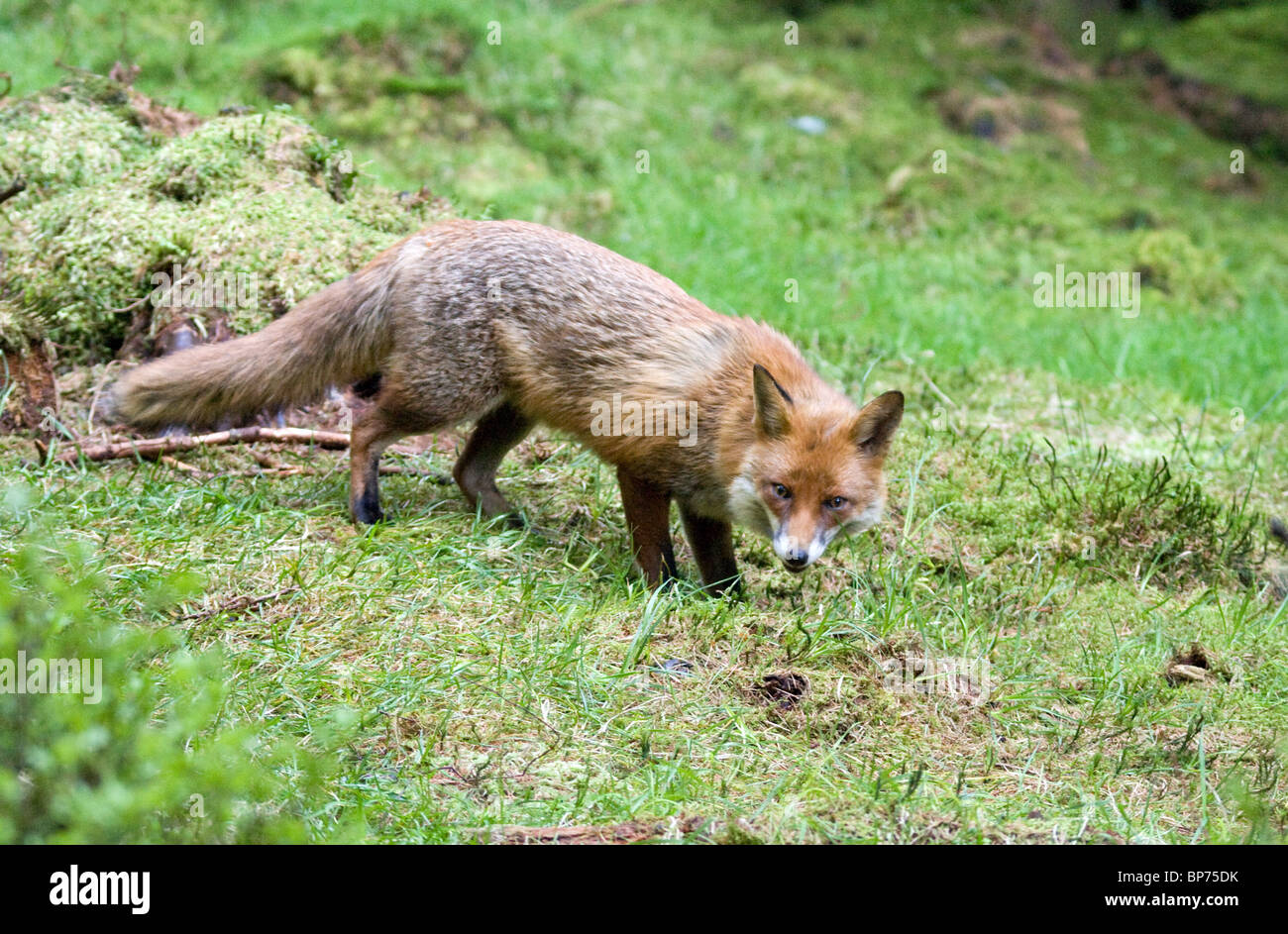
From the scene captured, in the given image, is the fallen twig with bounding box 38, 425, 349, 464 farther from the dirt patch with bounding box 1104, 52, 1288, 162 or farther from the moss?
the dirt patch with bounding box 1104, 52, 1288, 162

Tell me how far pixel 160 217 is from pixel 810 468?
14.9 feet

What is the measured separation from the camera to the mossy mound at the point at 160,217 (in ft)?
22.5

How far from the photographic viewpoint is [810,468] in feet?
16.6

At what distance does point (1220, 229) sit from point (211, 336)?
438 inches

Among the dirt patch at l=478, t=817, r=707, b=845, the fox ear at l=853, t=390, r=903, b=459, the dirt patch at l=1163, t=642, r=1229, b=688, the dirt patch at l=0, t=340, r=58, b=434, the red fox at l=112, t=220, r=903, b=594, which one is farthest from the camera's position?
the dirt patch at l=0, t=340, r=58, b=434

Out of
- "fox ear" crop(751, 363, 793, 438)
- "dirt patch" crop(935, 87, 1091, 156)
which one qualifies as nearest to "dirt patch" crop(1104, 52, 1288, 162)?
"dirt patch" crop(935, 87, 1091, 156)

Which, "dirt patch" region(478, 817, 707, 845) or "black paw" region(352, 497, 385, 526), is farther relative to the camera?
"black paw" region(352, 497, 385, 526)

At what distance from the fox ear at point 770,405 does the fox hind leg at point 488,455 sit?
1.53m

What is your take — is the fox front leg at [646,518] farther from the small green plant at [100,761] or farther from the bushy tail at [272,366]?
the small green plant at [100,761]

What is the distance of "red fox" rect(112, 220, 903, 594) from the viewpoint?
18.1 feet

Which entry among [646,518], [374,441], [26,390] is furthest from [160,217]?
[646,518]

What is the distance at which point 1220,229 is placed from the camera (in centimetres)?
1298
